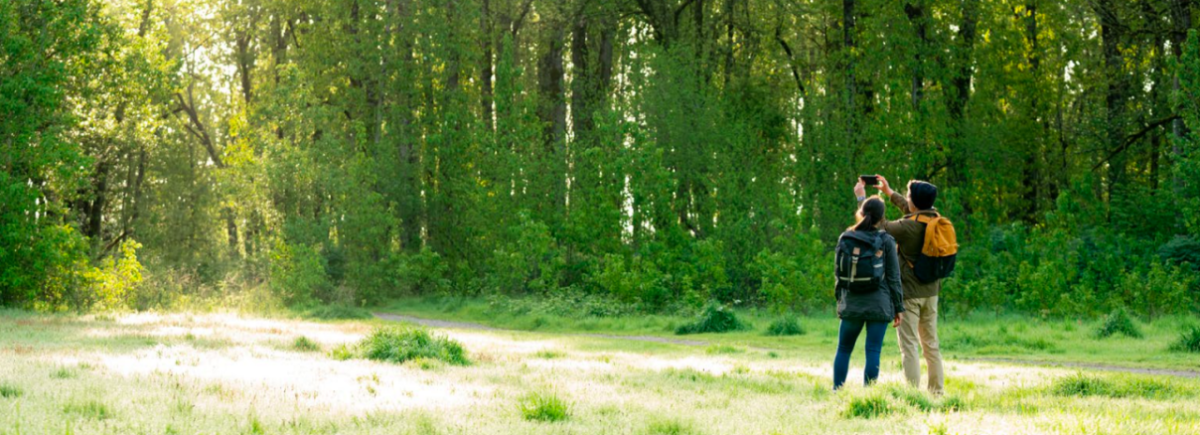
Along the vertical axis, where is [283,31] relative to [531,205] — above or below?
above

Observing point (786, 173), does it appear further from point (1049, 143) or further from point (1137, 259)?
point (1137, 259)

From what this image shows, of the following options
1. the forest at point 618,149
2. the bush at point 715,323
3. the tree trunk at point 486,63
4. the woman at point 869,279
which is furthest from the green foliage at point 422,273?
the woman at point 869,279

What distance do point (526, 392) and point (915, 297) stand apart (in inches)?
142

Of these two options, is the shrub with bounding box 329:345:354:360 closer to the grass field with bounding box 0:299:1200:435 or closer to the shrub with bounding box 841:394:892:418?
the grass field with bounding box 0:299:1200:435

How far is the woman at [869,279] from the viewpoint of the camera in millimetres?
9062

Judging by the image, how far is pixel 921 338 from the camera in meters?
9.62

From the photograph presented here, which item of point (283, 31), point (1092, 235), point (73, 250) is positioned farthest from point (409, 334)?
point (283, 31)

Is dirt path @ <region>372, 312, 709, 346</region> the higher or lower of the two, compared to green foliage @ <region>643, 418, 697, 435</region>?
lower

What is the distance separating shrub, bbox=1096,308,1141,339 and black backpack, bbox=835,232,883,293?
36.8 ft

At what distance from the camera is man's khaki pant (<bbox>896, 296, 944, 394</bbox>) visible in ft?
31.2

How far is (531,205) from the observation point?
3516cm

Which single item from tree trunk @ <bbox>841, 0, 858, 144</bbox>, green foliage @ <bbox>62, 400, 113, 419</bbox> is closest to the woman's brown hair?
green foliage @ <bbox>62, 400, 113, 419</bbox>

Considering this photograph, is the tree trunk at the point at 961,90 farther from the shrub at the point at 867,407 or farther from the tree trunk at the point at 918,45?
the shrub at the point at 867,407

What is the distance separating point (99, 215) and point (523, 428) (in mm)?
36337
